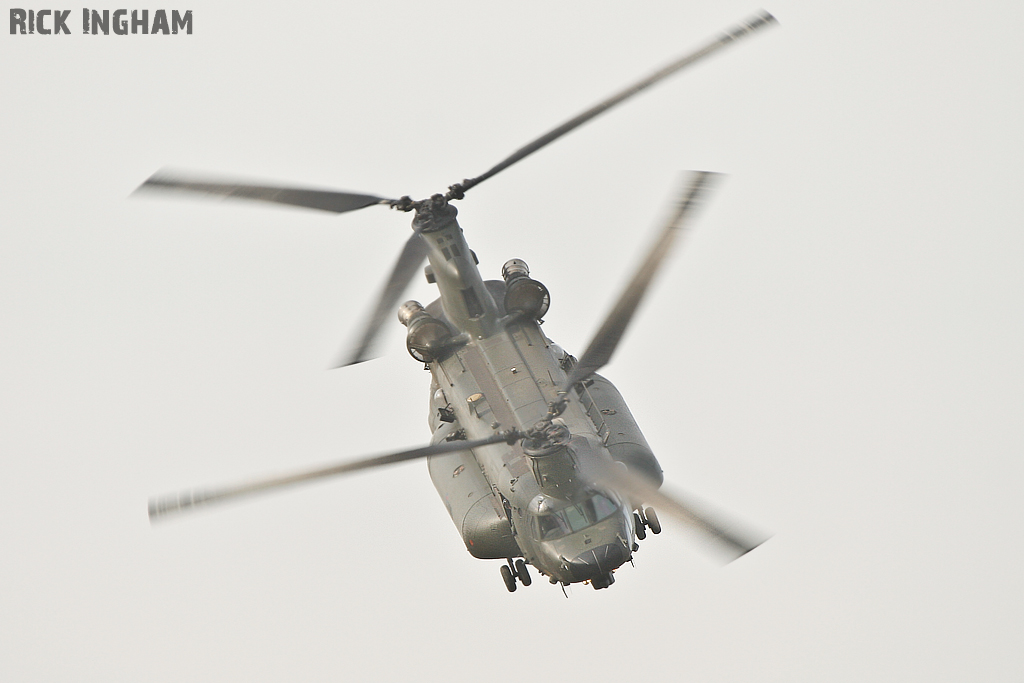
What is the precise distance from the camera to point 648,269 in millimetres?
23672

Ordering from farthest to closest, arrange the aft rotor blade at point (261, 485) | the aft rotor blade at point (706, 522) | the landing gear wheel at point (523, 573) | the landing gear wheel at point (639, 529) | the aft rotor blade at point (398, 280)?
the landing gear wheel at point (639, 529)
the aft rotor blade at point (398, 280)
the landing gear wheel at point (523, 573)
the aft rotor blade at point (261, 485)
the aft rotor blade at point (706, 522)

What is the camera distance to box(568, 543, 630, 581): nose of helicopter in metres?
24.3

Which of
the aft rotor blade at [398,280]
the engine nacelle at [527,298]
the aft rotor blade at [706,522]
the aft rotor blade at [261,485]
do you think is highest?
the aft rotor blade at [398,280]

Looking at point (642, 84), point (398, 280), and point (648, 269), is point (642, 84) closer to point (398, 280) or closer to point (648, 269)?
point (648, 269)

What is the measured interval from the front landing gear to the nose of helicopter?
7.12 feet

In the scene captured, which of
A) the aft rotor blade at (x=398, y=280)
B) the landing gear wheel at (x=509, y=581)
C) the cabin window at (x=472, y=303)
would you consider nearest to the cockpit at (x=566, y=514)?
the landing gear wheel at (x=509, y=581)

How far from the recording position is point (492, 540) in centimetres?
2689

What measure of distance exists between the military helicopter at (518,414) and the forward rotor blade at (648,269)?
0.7 inches

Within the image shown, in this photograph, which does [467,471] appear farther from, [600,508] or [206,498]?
[206,498]

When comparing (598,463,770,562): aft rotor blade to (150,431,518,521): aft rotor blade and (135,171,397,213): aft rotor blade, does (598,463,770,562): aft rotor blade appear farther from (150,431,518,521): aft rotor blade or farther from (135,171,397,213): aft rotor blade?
(135,171,397,213): aft rotor blade

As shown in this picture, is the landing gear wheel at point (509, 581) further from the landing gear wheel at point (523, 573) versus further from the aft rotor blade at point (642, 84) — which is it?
the aft rotor blade at point (642, 84)

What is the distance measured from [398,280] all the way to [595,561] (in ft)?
23.0

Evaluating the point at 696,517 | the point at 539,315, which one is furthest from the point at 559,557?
the point at 539,315

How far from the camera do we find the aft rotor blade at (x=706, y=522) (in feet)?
70.9
